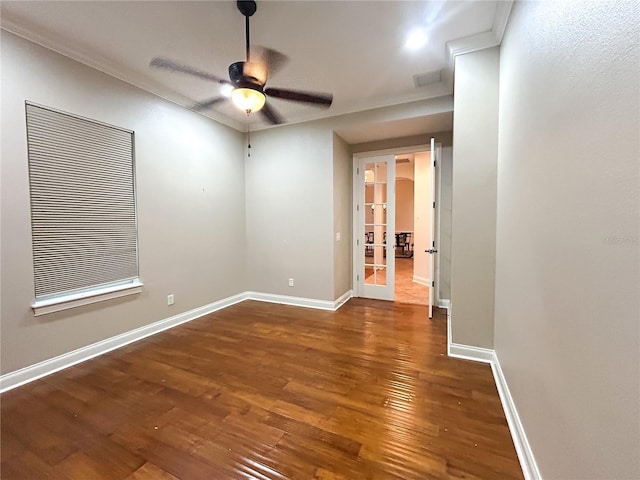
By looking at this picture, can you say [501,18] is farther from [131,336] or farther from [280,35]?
[131,336]

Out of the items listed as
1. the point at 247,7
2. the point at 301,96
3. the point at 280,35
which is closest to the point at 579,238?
the point at 301,96

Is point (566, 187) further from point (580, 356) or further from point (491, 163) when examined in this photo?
point (491, 163)

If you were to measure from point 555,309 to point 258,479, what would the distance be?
164 centimetres

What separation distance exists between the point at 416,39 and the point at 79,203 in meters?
3.48

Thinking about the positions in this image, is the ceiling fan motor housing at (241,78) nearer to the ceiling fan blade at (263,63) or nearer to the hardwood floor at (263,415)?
the ceiling fan blade at (263,63)

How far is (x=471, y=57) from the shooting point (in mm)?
2512

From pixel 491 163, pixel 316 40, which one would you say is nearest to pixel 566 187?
pixel 491 163

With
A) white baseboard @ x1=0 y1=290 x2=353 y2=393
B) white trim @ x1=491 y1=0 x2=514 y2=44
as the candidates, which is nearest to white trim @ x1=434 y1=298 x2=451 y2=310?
white baseboard @ x1=0 y1=290 x2=353 y2=393

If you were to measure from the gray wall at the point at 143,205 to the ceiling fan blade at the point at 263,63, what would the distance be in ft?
5.16

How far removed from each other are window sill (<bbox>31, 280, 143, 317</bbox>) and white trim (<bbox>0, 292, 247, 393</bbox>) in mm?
442

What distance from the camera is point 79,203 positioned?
262 centimetres

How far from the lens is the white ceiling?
2.07m

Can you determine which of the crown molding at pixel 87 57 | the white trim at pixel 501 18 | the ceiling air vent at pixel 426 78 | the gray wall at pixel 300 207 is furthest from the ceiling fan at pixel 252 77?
the gray wall at pixel 300 207

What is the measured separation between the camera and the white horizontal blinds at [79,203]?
2.37 metres
